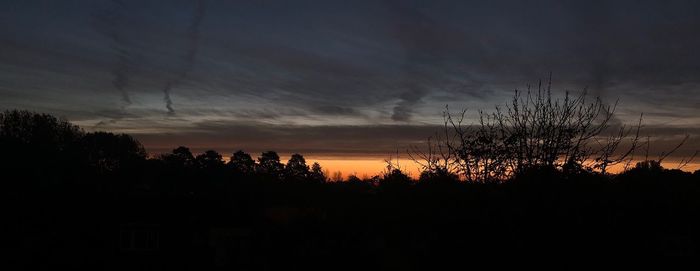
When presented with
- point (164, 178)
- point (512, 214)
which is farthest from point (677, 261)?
point (164, 178)

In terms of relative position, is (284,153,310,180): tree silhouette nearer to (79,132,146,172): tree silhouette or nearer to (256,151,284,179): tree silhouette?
(256,151,284,179): tree silhouette

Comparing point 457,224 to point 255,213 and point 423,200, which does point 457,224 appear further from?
point 255,213

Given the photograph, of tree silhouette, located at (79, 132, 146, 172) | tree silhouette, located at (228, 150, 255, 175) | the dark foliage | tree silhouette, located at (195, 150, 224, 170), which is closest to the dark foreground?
the dark foliage

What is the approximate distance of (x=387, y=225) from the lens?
1273 cm

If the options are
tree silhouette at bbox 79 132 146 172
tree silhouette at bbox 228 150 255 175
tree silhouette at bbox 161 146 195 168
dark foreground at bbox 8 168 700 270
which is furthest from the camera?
tree silhouette at bbox 228 150 255 175

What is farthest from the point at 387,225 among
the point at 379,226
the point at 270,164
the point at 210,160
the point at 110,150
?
the point at 270,164

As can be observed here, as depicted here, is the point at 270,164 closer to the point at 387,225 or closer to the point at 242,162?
the point at 242,162

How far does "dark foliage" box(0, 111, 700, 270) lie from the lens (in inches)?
303

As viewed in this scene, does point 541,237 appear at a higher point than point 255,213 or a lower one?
higher

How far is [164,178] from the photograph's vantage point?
6712 centimetres

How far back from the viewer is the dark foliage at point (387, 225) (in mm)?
7703

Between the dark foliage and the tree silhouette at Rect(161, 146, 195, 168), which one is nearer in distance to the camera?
the dark foliage

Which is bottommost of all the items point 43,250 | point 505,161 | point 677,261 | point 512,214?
point 43,250

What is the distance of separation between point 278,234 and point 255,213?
13.5 meters
